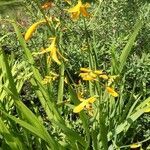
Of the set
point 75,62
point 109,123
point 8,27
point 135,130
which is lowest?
point 135,130

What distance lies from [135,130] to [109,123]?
12.3 inches

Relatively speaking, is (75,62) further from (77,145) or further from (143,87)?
(77,145)

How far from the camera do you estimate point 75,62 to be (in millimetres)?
3273

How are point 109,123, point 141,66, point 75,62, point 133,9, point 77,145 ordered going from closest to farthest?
point 77,145
point 109,123
point 141,66
point 75,62
point 133,9

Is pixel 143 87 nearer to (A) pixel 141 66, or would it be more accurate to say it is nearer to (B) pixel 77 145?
(A) pixel 141 66

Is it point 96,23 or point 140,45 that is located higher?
point 96,23

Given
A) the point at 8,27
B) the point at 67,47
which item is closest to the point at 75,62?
the point at 67,47

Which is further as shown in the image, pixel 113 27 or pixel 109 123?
pixel 113 27

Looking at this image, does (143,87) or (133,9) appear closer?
(143,87)

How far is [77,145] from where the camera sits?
2197 millimetres

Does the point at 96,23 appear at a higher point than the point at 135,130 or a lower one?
higher

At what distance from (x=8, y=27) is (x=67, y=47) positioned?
1.35m

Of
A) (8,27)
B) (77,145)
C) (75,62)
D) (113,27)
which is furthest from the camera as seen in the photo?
(8,27)

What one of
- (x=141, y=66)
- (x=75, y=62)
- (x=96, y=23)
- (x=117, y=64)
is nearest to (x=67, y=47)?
(x=75, y=62)
